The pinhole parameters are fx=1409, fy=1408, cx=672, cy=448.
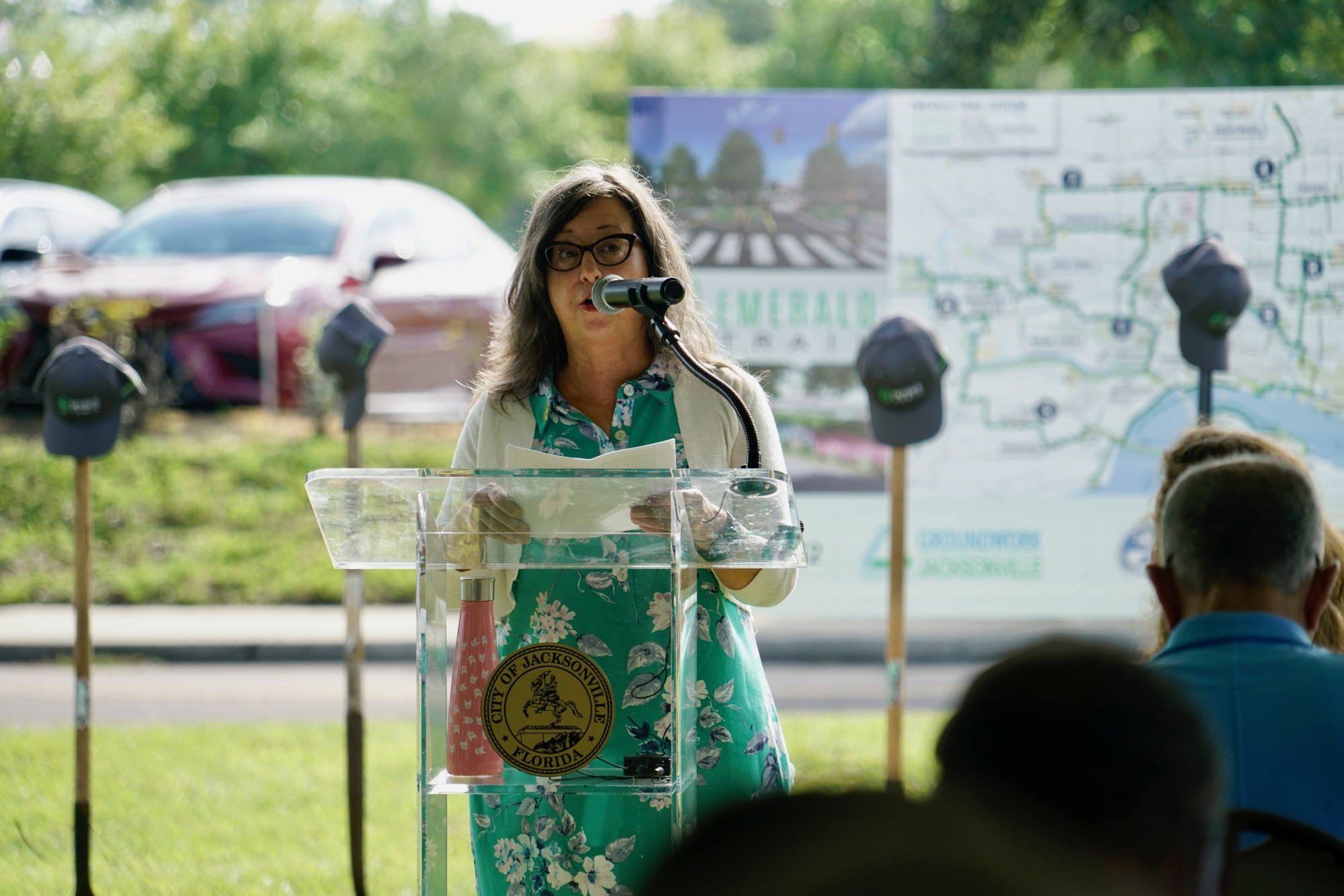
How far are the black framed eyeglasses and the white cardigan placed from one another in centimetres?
24

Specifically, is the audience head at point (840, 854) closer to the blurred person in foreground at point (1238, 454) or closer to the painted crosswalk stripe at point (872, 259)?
the blurred person in foreground at point (1238, 454)

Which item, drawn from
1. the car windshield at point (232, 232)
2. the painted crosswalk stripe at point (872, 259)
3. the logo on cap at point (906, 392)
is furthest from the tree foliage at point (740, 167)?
the car windshield at point (232, 232)

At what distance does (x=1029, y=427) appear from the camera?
253 inches

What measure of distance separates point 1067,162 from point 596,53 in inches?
1113

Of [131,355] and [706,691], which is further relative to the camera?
[131,355]

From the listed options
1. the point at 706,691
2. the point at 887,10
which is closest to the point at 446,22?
the point at 887,10

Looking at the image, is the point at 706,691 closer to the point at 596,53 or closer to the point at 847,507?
the point at 847,507

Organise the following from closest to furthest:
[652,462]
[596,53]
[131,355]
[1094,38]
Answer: [652,462]
[131,355]
[1094,38]
[596,53]

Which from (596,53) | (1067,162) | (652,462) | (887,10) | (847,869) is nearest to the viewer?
(847,869)

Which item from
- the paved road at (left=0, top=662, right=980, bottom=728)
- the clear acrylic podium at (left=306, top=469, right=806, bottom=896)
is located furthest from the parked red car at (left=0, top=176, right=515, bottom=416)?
the clear acrylic podium at (left=306, top=469, right=806, bottom=896)

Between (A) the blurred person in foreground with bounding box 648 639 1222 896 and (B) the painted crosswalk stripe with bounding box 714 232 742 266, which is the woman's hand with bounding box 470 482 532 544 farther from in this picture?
(B) the painted crosswalk stripe with bounding box 714 232 742 266

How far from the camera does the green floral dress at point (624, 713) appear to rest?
2109 millimetres

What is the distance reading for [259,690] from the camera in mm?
7285

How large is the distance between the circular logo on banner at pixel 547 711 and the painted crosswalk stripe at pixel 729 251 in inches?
171
